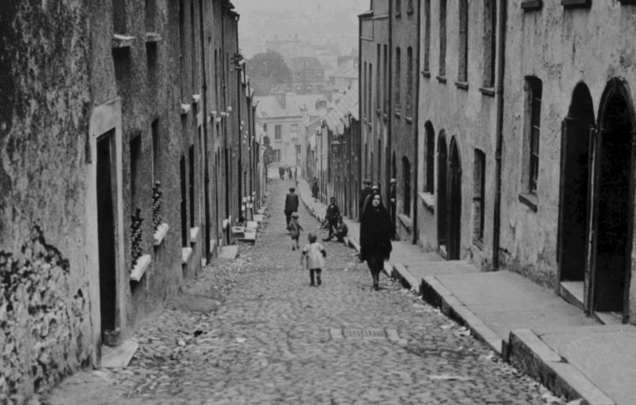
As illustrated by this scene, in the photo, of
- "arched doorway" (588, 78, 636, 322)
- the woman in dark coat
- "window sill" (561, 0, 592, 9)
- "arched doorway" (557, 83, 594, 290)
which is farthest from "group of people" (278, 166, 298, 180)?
"arched doorway" (588, 78, 636, 322)

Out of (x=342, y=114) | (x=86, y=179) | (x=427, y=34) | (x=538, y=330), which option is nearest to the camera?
(x=86, y=179)

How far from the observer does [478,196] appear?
653 inches

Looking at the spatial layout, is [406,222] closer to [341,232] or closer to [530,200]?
[341,232]

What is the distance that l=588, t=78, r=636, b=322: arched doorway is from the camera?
10.2 metres

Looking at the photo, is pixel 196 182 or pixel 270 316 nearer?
pixel 270 316

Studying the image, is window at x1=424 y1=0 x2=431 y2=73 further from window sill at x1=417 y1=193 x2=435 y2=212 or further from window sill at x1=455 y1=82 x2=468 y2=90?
window sill at x1=455 y1=82 x2=468 y2=90

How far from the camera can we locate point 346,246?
85.8 ft

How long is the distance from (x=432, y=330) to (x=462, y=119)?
7.45 metres

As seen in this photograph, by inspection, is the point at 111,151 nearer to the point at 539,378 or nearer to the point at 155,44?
the point at 155,44

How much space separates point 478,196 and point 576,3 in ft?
20.2

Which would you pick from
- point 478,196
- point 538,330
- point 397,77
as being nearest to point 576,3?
point 538,330

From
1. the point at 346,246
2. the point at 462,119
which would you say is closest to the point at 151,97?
the point at 462,119

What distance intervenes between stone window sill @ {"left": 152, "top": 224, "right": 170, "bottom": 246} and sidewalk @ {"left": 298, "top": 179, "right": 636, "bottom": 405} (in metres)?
3.84

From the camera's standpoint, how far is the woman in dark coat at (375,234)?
600 inches
